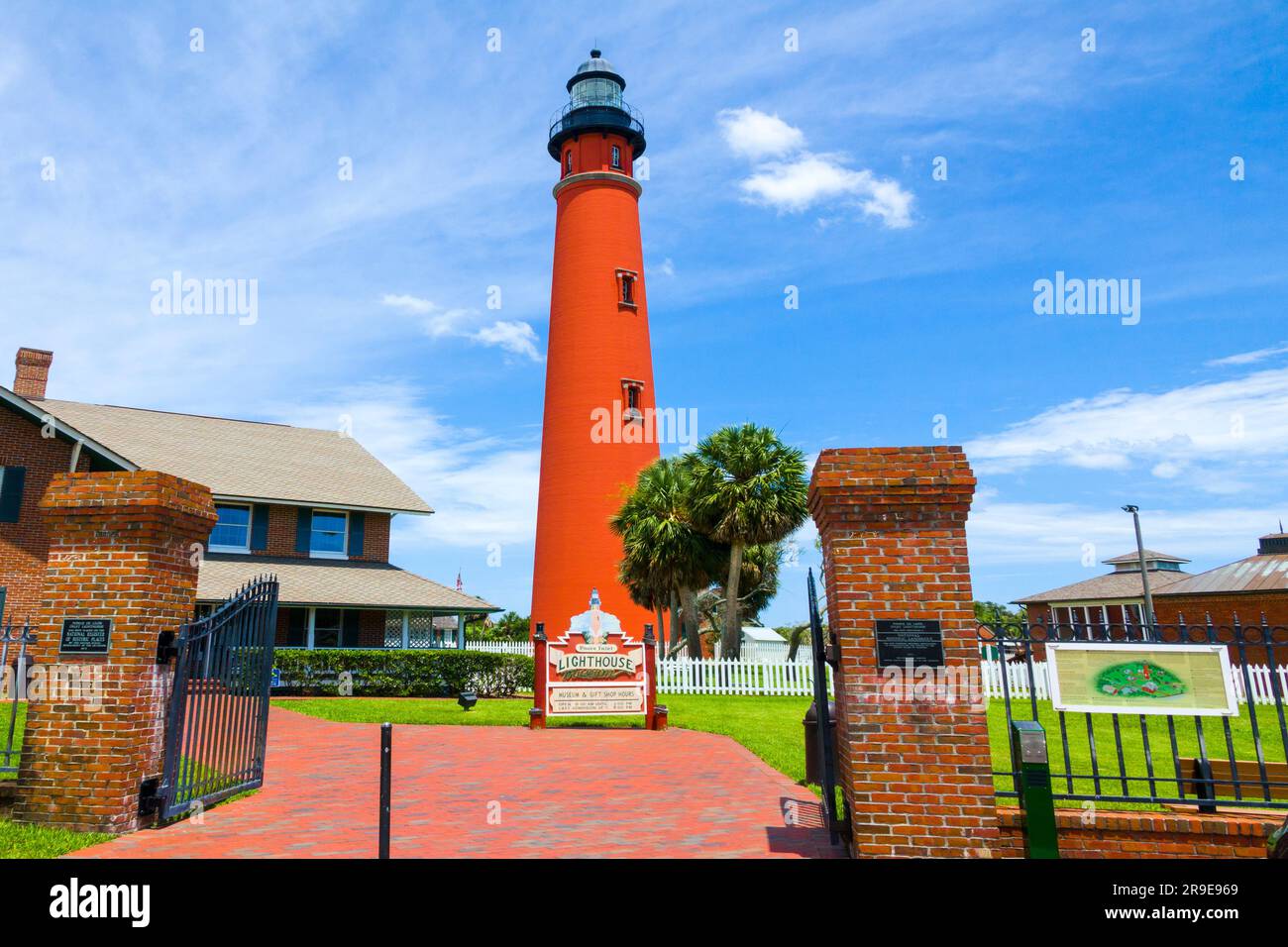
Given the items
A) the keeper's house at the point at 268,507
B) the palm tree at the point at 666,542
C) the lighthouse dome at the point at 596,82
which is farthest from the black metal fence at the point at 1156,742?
the lighthouse dome at the point at 596,82

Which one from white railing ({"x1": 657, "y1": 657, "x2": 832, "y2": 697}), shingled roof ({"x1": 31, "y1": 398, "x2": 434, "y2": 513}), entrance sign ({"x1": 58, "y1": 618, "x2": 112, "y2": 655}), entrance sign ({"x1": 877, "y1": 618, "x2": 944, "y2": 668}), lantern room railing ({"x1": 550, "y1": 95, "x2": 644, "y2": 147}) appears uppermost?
lantern room railing ({"x1": 550, "y1": 95, "x2": 644, "y2": 147})

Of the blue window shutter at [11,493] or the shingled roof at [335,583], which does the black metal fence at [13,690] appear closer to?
the blue window shutter at [11,493]

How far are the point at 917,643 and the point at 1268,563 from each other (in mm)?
32312

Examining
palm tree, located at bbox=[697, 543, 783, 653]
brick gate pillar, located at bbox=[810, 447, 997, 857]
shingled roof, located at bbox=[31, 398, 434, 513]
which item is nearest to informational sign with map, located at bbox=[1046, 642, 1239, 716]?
brick gate pillar, located at bbox=[810, 447, 997, 857]

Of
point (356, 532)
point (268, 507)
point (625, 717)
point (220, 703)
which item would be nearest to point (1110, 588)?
point (625, 717)

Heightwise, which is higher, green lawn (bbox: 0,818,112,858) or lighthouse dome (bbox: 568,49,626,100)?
lighthouse dome (bbox: 568,49,626,100)

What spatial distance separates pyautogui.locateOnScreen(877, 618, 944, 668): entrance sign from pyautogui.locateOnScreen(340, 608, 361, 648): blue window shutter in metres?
21.2

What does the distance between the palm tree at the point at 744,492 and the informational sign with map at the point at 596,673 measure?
1021 centimetres

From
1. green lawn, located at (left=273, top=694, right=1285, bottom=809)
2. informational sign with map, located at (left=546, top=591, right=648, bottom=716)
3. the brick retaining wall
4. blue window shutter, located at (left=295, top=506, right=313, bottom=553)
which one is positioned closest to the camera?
the brick retaining wall

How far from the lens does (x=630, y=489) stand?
29406 mm

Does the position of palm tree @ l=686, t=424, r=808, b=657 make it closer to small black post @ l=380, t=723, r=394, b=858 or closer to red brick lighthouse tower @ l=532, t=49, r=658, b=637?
red brick lighthouse tower @ l=532, t=49, r=658, b=637

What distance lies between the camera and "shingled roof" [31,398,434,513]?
2500cm
